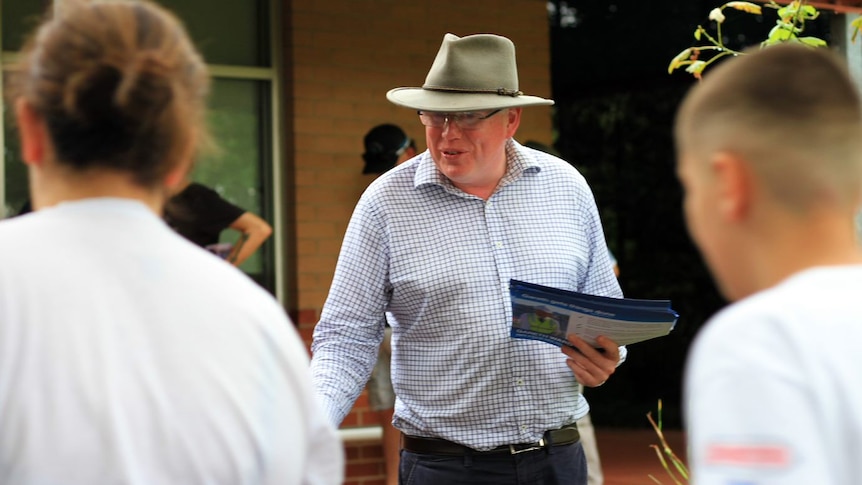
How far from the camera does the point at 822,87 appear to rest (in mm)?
1663

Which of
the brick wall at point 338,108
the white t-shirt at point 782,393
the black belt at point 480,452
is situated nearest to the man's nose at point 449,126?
the black belt at point 480,452

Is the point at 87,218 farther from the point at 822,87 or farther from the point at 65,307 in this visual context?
the point at 822,87

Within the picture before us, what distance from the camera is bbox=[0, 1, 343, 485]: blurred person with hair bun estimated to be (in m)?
1.74

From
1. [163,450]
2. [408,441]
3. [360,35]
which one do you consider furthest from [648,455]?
[163,450]

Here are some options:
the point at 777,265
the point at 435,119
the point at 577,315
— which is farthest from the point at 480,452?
the point at 777,265

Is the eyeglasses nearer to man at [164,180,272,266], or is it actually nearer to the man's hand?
the man's hand

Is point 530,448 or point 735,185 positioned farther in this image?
point 530,448

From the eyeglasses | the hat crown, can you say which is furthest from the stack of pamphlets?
the hat crown

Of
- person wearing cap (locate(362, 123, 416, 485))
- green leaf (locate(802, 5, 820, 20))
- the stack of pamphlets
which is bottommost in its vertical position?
person wearing cap (locate(362, 123, 416, 485))

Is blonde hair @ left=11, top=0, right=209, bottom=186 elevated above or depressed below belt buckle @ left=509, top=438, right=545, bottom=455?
above

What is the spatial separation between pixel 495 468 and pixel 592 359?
0.41 meters

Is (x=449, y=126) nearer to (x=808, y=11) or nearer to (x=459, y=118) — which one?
(x=459, y=118)

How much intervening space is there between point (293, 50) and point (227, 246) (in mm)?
1314

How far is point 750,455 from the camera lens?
4.86 feet
